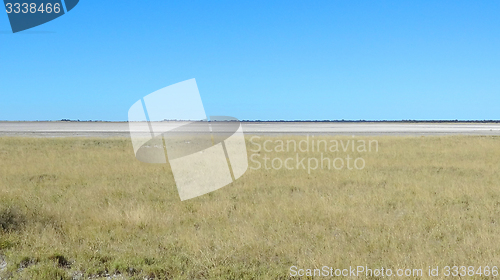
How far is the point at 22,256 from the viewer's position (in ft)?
19.6

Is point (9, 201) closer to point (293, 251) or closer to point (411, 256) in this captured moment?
point (293, 251)

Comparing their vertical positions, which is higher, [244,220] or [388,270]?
[388,270]

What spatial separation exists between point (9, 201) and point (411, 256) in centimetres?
992

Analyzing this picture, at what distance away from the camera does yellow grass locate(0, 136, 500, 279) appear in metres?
5.96

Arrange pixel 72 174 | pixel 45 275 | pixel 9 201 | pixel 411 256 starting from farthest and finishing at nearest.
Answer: pixel 72 174 → pixel 9 201 → pixel 411 256 → pixel 45 275

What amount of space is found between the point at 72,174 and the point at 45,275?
435 inches

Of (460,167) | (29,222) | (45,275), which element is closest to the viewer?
(45,275)

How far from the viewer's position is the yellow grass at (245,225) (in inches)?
235

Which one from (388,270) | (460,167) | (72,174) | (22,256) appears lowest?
(460,167)

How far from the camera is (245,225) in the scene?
26.9 feet

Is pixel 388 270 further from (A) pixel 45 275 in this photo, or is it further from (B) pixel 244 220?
(A) pixel 45 275

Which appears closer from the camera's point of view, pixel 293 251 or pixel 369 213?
pixel 293 251

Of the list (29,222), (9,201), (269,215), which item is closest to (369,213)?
(269,215)

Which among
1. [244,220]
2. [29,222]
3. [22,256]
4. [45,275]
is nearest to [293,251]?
[244,220]
